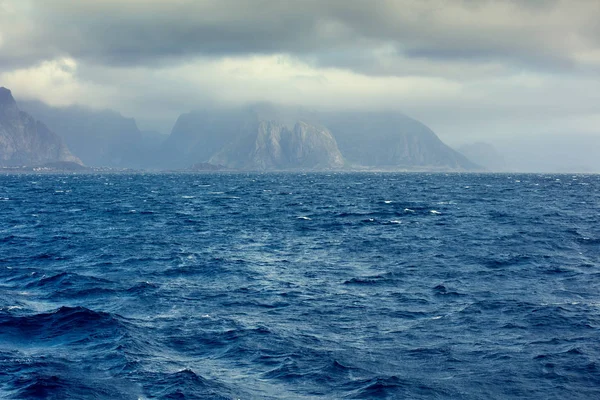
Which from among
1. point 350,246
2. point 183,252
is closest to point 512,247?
point 350,246

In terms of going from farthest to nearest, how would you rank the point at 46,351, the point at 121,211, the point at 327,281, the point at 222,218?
the point at 121,211 < the point at 222,218 < the point at 327,281 < the point at 46,351

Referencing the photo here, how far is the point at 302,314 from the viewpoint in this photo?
38.2 m

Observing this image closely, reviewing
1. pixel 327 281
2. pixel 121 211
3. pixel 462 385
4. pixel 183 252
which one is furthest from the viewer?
pixel 121 211

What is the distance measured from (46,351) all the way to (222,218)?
68.7 meters

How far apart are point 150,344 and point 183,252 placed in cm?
3142

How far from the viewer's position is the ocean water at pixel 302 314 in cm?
2658

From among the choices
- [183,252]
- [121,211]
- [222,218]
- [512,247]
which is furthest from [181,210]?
[512,247]

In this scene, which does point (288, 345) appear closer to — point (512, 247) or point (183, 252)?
point (183, 252)

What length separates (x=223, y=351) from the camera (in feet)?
102

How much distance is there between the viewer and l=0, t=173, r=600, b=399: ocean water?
26578mm

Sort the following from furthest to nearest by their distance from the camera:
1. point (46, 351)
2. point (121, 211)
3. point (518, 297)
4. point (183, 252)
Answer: point (121, 211) → point (183, 252) → point (518, 297) → point (46, 351)

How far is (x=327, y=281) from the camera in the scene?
4819cm

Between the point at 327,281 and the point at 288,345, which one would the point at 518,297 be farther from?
the point at 288,345

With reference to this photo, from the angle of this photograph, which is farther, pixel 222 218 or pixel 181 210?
pixel 181 210
